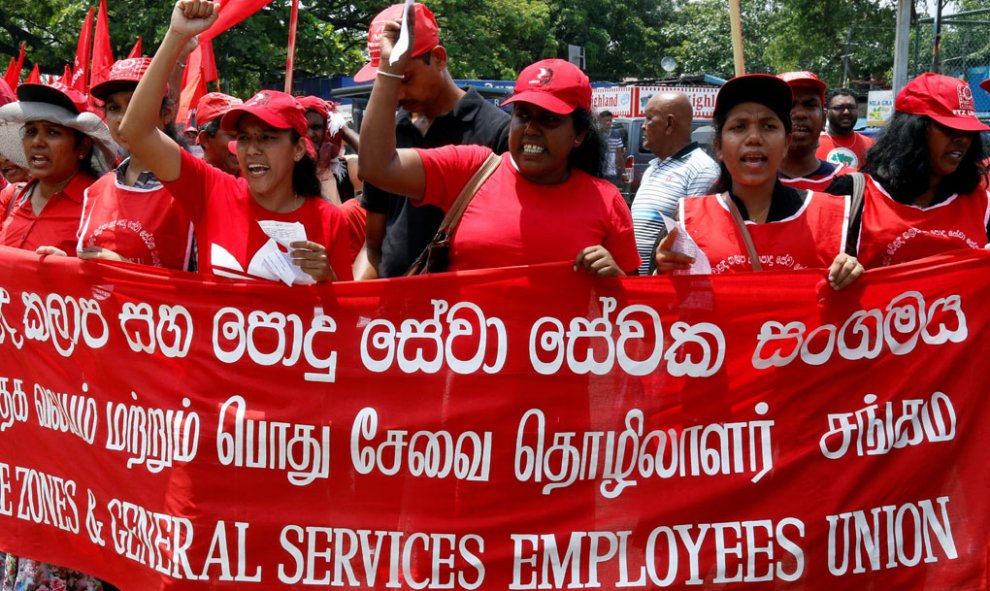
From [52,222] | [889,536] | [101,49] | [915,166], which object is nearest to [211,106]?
[52,222]

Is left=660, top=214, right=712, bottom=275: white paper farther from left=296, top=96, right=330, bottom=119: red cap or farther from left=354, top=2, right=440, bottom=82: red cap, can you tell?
left=296, top=96, right=330, bottom=119: red cap

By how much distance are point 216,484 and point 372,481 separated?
491mm

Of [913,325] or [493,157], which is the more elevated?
[493,157]

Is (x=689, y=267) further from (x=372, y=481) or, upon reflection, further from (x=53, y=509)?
(x=53, y=509)

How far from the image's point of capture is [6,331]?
163 inches

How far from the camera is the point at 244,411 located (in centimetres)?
367

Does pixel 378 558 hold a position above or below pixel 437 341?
below

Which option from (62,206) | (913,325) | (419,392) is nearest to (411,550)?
(419,392)

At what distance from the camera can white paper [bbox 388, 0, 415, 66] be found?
3.23m

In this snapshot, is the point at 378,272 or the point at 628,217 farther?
the point at 378,272

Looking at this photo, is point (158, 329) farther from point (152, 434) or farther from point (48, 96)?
point (48, 96)

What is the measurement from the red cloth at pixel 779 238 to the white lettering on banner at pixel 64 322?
193 cm

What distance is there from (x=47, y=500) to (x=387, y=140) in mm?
1782

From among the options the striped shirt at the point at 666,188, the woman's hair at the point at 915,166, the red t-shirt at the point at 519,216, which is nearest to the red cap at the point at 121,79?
the red t-shirt at the point at 519,216
